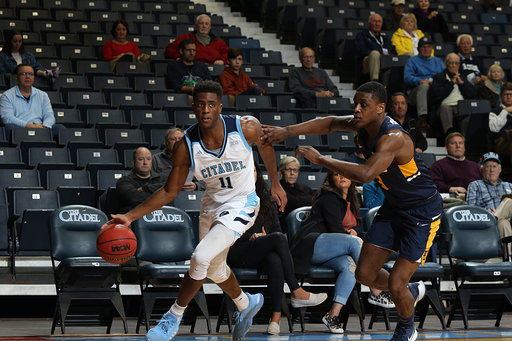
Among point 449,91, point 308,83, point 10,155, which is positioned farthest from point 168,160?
point 449,91

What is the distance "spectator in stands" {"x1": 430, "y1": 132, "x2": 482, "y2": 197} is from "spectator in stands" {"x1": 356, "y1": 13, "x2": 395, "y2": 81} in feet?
9.76

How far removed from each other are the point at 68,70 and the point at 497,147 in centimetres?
594

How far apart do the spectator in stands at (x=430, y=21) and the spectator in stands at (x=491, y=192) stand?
239 inches

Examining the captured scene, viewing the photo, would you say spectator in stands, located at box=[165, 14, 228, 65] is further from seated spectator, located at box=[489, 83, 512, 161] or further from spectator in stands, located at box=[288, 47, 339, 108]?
seated spectator, located at box=[489, 83, 512, 161]

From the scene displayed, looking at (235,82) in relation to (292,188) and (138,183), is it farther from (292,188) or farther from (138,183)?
(138,183)

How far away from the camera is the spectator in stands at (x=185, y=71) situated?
1266 cm

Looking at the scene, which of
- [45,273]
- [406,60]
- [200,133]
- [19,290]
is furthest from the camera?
[406,60]

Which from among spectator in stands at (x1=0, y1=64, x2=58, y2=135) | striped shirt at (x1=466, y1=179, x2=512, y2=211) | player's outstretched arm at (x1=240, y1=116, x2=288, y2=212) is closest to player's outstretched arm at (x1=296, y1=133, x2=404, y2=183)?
player's outstretched arm at (x1=240, y1=116, x2=288, y2=212)

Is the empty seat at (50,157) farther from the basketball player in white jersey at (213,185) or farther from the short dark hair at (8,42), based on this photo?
the basketball player in white jersey at (213,185)

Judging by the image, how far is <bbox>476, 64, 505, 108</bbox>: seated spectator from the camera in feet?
43.5

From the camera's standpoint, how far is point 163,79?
1292cm

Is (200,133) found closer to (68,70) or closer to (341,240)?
(341,240)

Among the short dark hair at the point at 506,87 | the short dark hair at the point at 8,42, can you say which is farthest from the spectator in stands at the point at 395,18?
the short dark hair at the point at 8,42

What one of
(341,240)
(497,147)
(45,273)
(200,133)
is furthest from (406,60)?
(200,133)
